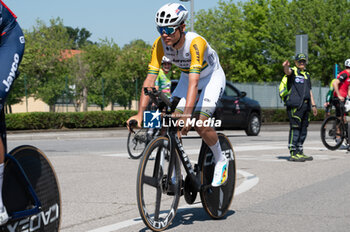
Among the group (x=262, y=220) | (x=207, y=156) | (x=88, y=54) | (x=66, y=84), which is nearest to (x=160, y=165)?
(x=207, y=156)

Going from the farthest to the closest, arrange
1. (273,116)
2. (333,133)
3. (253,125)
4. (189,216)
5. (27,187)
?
(273,116), (253,125), (333,133), (189,216), (27,187)

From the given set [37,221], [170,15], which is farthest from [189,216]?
[37,221]

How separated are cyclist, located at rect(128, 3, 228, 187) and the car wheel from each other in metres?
14.3

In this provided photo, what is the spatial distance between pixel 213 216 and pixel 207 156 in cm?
57

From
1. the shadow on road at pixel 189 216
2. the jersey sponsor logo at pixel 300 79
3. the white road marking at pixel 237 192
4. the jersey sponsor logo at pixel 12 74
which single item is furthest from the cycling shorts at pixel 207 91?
the jersey sponsor logo at pixel 300 79

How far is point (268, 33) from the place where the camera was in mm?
48500

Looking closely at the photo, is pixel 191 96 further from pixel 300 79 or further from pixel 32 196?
pixel 300 79

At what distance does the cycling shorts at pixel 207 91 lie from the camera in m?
4.86

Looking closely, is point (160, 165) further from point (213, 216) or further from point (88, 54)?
point (88, 54)

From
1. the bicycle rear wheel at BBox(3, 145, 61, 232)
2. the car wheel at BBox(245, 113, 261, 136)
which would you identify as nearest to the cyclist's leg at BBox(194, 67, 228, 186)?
the bicycle rear wheel at BBox(3, 145, 61, 232)

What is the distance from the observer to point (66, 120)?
2456cm

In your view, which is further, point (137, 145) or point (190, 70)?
point (137, 145)

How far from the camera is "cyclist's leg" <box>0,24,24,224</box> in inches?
121

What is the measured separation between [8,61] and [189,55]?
1.99 meters
